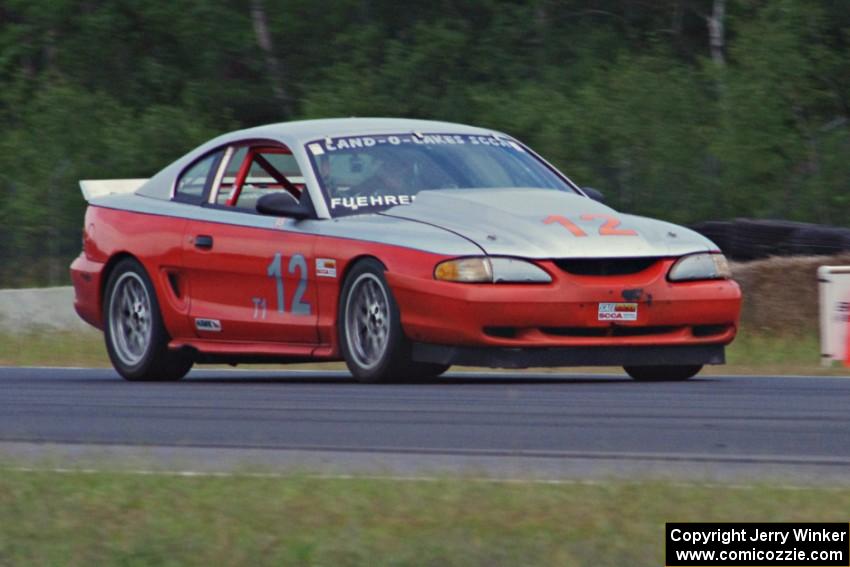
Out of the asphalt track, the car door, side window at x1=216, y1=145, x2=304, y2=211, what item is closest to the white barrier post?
the asphalt track

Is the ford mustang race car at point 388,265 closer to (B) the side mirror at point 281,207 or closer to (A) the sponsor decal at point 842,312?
(B) the side mirror at point 281,207

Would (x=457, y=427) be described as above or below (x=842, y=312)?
above

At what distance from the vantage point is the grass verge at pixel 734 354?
12.8 metres

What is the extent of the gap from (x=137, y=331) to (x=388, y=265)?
7.87ft

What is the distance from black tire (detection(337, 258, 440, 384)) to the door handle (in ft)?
4.06

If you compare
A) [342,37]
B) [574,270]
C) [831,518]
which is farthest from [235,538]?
[342,37]

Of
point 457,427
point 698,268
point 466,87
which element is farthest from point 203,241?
point 466,87

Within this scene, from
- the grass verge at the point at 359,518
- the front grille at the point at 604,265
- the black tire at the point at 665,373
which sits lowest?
the black tire at the point at 665,373

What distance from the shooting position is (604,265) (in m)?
10.0

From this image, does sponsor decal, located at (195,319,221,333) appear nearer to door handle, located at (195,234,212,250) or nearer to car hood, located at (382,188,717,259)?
door handle, located at (195,234,212,250)

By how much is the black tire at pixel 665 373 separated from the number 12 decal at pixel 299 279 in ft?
5.73

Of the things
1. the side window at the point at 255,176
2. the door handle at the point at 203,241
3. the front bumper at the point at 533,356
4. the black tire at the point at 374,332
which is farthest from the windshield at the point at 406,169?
the front bumper at the point at 533,356

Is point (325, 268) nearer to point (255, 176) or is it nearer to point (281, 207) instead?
point (281, 207)

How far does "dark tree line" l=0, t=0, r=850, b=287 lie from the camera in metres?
23.9
